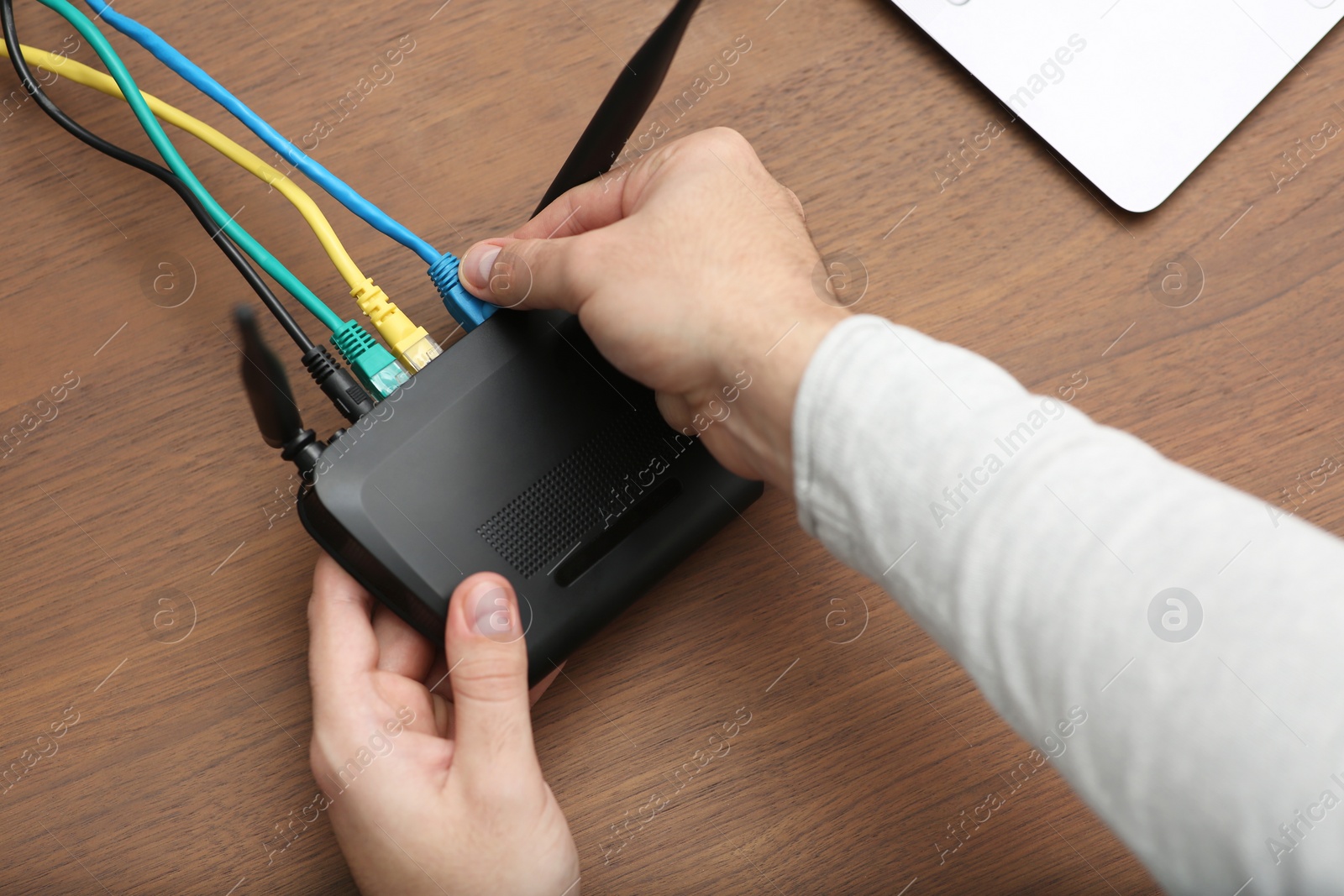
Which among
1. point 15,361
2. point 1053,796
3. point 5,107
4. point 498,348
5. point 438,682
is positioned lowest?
point 1053,796

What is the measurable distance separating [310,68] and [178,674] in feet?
1.58

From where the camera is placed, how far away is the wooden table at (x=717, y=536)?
25.2 inches

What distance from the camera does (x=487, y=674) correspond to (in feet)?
1.82

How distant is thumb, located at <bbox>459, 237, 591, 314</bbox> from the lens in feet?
1.89

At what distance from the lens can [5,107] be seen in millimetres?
690

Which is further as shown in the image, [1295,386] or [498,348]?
[1295,386]

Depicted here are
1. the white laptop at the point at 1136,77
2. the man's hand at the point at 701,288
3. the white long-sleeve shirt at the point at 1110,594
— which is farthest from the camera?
the white laptop at the point at 1136,77

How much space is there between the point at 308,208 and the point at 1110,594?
587mm

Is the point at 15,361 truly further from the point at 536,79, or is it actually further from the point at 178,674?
the point at 536,79

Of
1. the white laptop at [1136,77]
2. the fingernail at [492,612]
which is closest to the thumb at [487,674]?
the fingernail at [492,612]

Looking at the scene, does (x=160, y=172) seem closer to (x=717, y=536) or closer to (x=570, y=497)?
(x=570, y=497)

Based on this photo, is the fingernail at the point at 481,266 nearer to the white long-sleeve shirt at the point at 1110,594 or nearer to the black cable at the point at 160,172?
the black cable at the point at 160,172

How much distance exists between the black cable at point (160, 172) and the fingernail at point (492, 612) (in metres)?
0.22

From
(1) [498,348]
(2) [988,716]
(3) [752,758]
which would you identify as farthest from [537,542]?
(2) [988,716]
